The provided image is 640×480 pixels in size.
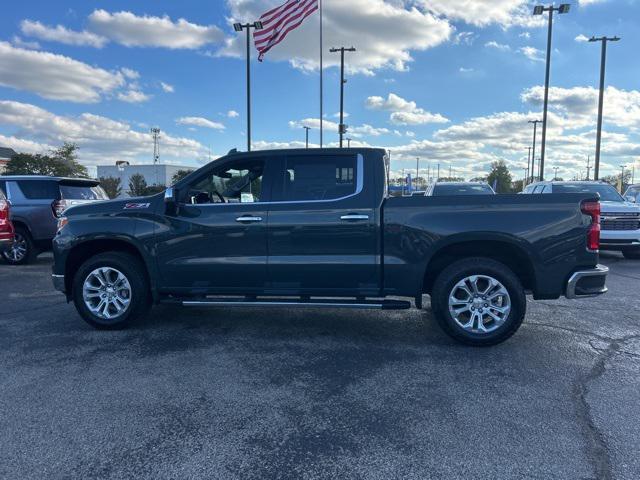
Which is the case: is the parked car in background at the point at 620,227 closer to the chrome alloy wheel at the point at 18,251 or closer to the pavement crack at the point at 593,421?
the pavement crack at the point at 593,421

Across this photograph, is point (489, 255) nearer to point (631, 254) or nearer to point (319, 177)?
point (319, 177)

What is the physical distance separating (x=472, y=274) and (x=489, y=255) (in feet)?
1.36

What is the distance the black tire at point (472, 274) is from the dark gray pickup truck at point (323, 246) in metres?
0.01

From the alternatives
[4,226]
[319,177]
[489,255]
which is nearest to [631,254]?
[489,255]

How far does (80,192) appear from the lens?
10.6 meters

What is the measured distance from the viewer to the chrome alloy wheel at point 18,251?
10.3 m

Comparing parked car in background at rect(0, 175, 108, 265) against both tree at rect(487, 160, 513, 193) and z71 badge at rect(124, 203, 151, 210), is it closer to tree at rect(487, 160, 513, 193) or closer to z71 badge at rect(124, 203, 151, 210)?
z71 badge at rect(124, 203, 151, 210)

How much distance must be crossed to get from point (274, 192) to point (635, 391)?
363 cm

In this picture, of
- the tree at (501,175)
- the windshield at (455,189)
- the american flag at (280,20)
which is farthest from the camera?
the tree at (501,175)

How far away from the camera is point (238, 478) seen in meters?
2.64

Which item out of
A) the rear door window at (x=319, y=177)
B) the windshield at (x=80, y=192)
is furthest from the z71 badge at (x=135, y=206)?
the windshield at (x=80, y=192)

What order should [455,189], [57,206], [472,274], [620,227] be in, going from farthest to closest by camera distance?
[455,189]
[620,227]
[57,206]
[472,274]

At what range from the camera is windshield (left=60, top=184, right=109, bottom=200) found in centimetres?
1035

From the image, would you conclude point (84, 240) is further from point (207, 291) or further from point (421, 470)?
point (421, 470)
